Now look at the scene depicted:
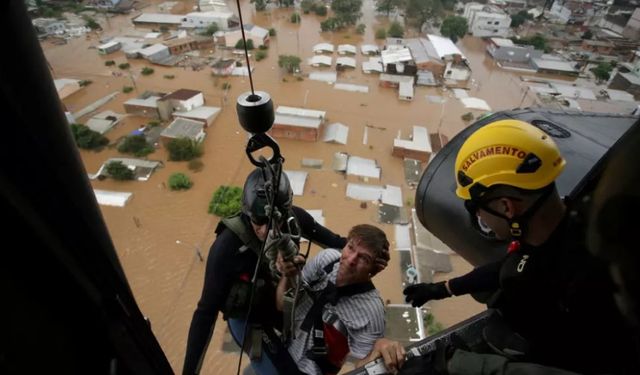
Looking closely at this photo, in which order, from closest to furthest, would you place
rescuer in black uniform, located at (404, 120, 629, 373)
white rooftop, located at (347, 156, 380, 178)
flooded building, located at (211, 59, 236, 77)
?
rescuer in black uniform, located at (404, 120, 629, 373), white rooftop, located at (347, 156, 380, 178), flooded building, located at (211, 59, 236, 77)

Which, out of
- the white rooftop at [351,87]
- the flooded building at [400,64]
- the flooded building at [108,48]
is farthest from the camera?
the flooded building at [108,48]

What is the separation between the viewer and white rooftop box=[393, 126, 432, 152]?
11.2 meters

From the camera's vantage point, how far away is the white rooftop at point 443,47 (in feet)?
58.4

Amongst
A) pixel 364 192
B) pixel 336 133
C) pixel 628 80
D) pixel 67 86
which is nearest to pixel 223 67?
pixel 67 86

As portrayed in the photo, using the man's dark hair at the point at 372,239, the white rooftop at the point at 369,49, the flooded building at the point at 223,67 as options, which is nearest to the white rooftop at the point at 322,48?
the white rooftop at the point at 369,49

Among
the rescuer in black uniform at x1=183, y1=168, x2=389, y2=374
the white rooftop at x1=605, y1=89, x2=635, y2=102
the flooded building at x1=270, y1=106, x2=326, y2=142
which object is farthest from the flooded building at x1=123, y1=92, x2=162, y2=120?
the white rooftop at x1=605, y1=89, x2=635, y2=102

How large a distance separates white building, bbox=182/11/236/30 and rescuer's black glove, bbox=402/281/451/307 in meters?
22.2

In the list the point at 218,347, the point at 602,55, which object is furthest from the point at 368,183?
the point at 602,55

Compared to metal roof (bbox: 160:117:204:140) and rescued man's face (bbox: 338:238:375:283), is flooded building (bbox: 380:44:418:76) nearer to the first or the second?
metal roof (bbox: 160:117:204:140)

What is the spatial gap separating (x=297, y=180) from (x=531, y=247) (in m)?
8.47

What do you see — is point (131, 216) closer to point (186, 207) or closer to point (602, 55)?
point (186, 207)

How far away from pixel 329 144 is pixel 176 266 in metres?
6.10

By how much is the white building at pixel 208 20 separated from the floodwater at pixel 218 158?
322cm

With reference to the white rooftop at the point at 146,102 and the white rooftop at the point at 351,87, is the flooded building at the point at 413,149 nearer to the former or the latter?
the white rooftop at the point at 351,87
